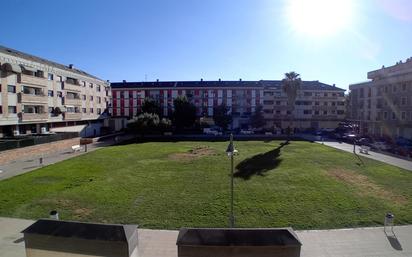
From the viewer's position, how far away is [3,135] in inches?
1532

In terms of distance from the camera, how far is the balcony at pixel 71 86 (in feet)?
173

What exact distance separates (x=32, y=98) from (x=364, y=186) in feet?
143

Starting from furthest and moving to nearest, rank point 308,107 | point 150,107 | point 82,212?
point 308,107, point 150,107, point 82,212

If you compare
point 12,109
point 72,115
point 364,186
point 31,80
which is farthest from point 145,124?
point 364,186

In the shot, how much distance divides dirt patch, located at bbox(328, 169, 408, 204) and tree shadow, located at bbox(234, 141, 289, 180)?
554 centimetres

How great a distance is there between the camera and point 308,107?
79.4 metres

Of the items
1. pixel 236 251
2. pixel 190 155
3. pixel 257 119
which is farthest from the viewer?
pixel 257 119

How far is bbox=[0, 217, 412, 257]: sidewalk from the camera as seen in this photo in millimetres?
11250

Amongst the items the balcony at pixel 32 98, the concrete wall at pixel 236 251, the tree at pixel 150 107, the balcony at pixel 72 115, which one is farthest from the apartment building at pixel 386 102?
the balcony at pixel 32 98

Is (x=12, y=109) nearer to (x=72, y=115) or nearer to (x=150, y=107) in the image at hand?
(x=72, y=115)

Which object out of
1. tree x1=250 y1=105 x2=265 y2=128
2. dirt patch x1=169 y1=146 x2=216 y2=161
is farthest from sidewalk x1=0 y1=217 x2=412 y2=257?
tree x1=250 y1=105 x2=265 y2=128

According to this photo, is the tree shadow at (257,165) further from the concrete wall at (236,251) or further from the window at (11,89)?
the window at (11,89)

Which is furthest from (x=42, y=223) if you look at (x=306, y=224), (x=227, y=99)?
(x=227, y=99)

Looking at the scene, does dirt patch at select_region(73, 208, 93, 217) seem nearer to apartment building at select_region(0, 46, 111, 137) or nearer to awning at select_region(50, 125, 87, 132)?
apartment building at select_region(0, 46, 111, 137)
